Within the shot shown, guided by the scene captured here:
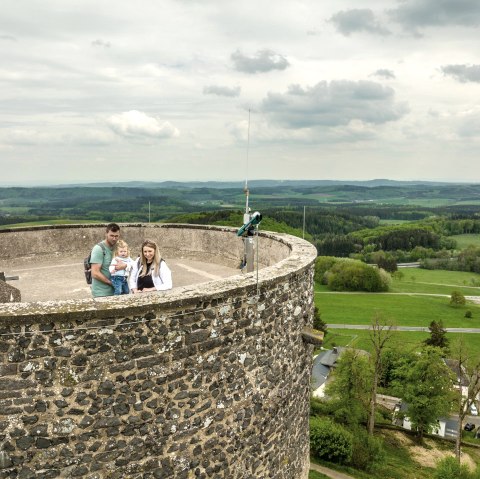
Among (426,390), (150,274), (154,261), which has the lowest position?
(426,390)

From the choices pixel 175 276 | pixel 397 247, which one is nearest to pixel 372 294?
pixel 397 247

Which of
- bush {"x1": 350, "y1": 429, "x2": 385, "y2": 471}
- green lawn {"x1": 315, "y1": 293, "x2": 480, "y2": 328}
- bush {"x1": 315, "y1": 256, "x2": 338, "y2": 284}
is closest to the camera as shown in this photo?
bush {"x1": 350, "y1": 429, "x2": 385, "y2": 471}

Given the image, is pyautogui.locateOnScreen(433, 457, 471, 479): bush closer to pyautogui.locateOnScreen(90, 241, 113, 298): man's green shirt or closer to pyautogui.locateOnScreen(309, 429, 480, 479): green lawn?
pyautogui.locateOnScreen(309, 429, 480, 479): green lawn

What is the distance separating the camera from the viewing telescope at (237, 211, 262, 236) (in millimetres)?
6775

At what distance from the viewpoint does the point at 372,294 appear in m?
94.5

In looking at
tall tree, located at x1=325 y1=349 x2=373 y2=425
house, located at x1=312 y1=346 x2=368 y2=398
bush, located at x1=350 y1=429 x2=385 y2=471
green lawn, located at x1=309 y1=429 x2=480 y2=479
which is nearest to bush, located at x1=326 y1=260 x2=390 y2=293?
house, located at x1=312 y1=346 x2=368 y2=398

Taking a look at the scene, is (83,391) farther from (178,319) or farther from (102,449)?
(178,319)

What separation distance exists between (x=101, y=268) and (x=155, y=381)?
7.86 ft

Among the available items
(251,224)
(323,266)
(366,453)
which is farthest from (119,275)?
(323,266)

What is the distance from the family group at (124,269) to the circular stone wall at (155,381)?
1.07 m

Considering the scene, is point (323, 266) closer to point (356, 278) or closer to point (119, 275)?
point (356, 278)

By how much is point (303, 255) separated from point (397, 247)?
470 feet

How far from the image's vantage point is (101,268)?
6961 mm

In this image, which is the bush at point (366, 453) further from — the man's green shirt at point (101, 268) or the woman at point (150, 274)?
the woman at point (150, 274)
